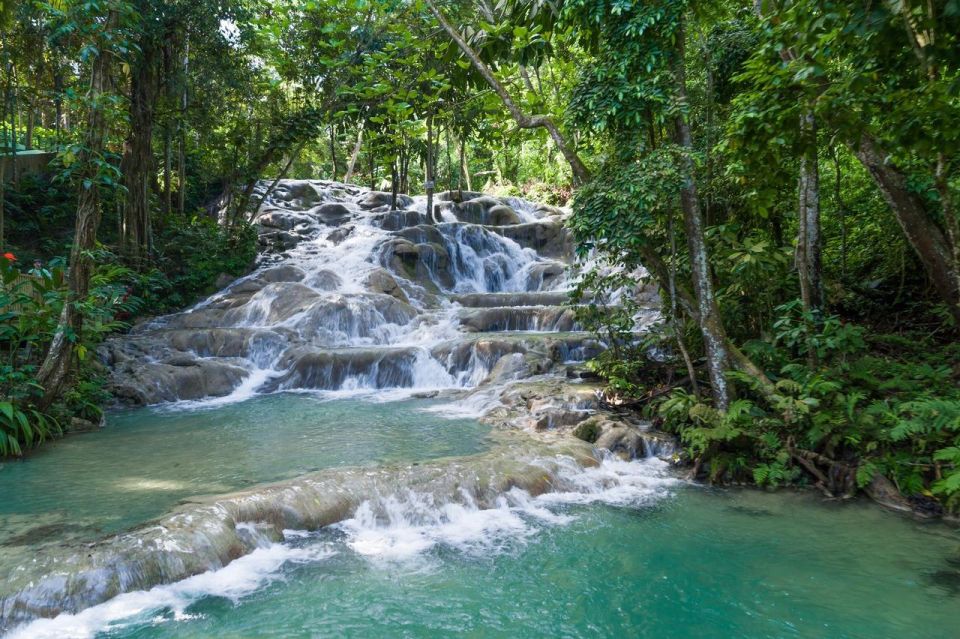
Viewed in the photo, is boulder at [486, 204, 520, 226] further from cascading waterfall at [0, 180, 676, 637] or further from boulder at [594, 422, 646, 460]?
boulder at [594, 422, 646, 460]

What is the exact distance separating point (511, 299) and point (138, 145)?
977 cm

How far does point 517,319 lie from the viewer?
13484mm

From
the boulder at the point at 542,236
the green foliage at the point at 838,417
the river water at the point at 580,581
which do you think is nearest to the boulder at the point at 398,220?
the boulder at the point at 542,236

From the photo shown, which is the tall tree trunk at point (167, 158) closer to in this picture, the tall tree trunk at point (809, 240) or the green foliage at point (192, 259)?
the green foliage at point (192, 259)

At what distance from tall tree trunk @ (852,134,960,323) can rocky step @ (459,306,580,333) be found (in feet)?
25.1

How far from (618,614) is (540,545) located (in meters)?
0.99

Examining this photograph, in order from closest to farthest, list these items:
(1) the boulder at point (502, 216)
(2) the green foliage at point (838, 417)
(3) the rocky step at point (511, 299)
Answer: (2) the green foliage at point (838, 417) → (3) the rocky step at point (511, 299) → (1) the boulder at point (502, 216)

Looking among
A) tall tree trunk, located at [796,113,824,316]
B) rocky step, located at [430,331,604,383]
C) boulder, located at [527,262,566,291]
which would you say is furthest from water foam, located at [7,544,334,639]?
boulder, located at [527,262,566,291]

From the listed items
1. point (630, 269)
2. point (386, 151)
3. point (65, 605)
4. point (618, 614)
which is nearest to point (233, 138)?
point (386, 151)

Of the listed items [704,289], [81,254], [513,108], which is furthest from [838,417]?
[81,254]

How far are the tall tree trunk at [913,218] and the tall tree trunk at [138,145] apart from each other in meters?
13.7

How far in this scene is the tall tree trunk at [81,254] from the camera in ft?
22.6

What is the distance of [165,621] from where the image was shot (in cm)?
351

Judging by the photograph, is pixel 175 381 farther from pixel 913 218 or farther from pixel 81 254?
pixel 913 218
